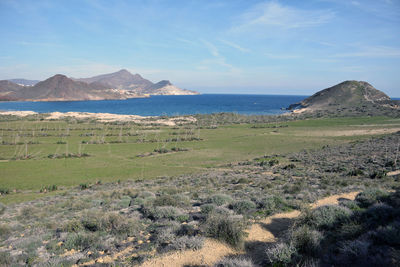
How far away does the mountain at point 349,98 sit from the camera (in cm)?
11517

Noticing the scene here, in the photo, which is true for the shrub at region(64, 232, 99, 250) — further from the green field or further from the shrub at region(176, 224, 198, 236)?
the green field

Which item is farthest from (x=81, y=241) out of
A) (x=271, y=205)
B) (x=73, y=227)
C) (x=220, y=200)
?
(x=271, y=205)

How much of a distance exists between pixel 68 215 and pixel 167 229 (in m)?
6.74

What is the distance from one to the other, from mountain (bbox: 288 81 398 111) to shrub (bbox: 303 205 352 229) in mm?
120684

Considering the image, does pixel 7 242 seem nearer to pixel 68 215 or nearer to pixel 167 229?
pixel 68 215

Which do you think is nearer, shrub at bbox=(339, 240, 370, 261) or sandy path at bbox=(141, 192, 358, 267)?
shrub at bbox=(339, 240, 370, 261)

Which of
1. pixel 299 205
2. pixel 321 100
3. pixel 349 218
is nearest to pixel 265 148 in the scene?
pixel 299 205

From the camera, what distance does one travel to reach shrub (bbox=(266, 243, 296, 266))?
5645 millimetres

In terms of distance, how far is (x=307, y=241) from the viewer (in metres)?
6.09

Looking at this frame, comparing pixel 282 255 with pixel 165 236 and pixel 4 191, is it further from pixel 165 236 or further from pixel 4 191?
pixel 4 191

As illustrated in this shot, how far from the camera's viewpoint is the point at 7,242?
877cm

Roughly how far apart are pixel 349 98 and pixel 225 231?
141807 mm

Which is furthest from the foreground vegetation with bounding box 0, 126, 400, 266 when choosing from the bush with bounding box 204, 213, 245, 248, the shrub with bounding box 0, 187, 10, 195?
the shrub with bounding box 0, 187, 10, 195

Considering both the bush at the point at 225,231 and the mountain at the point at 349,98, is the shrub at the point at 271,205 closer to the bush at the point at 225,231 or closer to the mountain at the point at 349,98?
the bush at the point at 225,231
